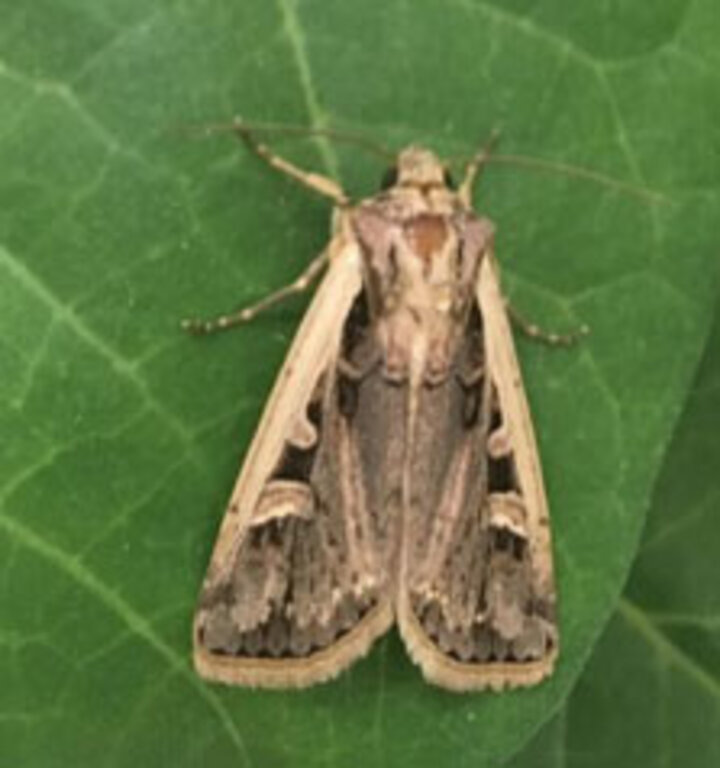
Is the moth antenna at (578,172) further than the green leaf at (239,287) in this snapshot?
Yes

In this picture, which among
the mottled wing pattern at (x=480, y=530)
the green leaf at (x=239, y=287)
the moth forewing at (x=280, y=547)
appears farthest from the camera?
the mottled wing pattern at (x=480, y=530)

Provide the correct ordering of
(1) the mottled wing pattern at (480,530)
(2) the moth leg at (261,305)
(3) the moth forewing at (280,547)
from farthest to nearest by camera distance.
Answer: (1) the mottled wing pattern at (480,530) < (3) the moth forewing at (280,547) < (2) the moth leg at (261,305)

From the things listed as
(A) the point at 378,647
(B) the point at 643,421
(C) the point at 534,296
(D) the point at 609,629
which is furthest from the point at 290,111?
(D) the point at 609,629

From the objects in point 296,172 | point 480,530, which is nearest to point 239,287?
point 296,172

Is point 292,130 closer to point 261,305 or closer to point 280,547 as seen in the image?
point 261,305

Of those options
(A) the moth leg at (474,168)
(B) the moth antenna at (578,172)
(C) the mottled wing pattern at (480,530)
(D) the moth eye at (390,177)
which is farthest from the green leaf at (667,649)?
(D) the moth eye at (390,177)

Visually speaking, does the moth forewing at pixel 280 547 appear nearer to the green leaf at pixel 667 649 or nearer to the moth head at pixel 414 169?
the moth head at pixel 414 169
